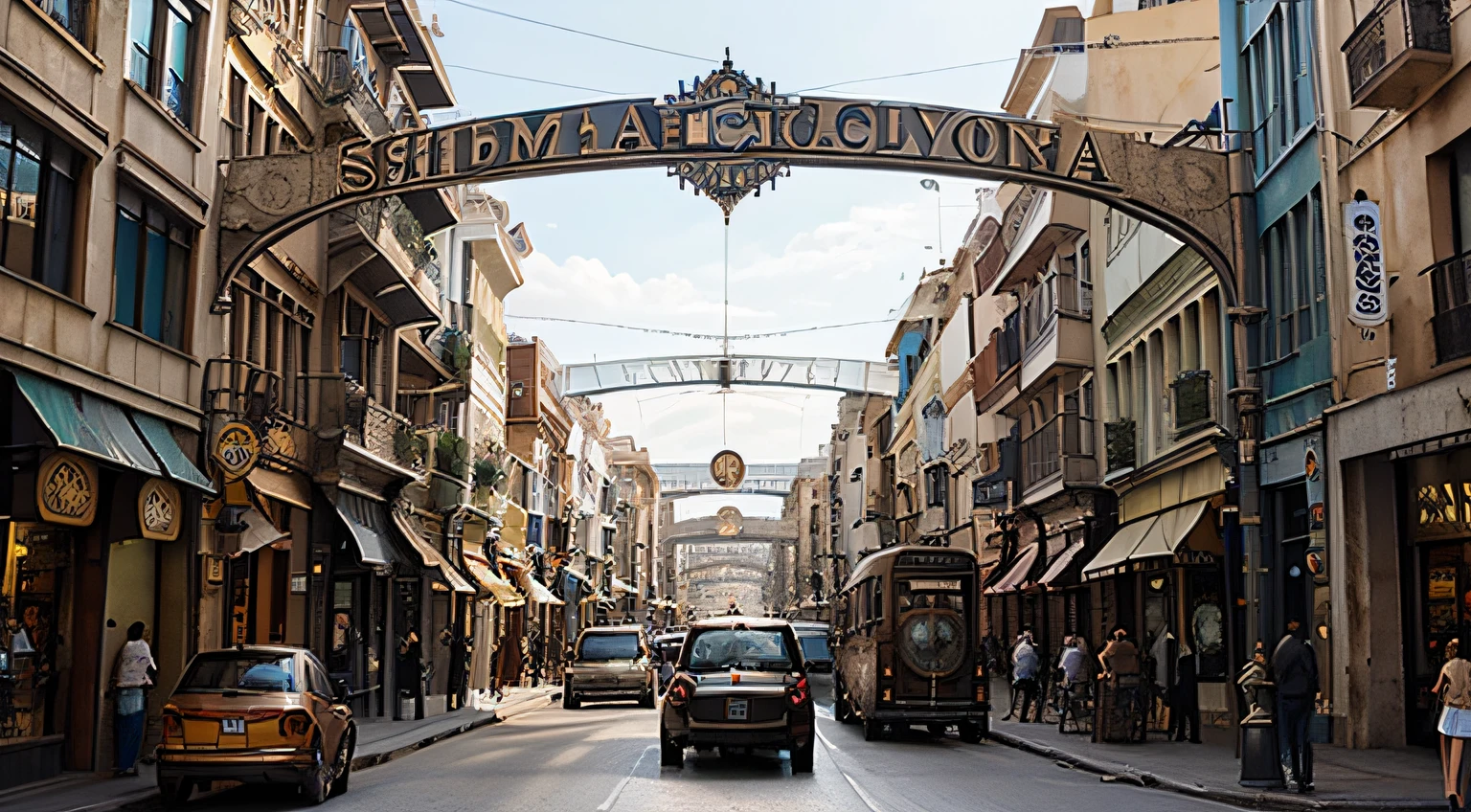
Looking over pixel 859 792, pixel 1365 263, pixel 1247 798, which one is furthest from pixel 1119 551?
pixel 859 792

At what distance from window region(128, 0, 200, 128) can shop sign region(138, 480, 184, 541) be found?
538 cm

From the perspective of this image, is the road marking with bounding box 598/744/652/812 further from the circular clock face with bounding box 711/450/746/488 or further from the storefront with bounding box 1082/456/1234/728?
the circular clock face with bounding box 711/450/746/488

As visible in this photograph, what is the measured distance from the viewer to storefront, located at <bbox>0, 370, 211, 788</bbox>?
1753cm

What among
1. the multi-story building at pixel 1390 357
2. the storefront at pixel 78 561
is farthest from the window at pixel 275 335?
the multi-story building at pixel 1390 357

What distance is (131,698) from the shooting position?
1919 cm

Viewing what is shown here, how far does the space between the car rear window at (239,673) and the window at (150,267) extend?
605 centimetres

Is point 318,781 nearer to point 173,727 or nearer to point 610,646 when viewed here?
point 173,727

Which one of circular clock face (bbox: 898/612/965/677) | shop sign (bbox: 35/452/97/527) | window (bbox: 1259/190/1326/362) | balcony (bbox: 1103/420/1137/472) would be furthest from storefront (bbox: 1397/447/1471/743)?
shop sign (bbox: 35/452/97/527)

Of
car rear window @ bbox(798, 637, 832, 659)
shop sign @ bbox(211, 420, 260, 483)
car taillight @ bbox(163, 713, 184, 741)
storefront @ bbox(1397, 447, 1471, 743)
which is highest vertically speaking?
shop sign @ bbox(211, 420, 260, 483)

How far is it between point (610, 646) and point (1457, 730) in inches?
1035

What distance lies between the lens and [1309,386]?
23031 mm

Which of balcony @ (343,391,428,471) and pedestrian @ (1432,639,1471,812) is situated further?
balcony @ (343,391,428,471)

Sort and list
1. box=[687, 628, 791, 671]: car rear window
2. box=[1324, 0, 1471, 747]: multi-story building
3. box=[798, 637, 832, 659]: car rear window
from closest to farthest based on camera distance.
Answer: box=[1324, 0, 1471, 747]: multi-story building → box=[687, 628, 791, 671]: car rear window → box=[798, 637, 832, 659]: car rear window

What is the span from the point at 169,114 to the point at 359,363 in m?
12.4
